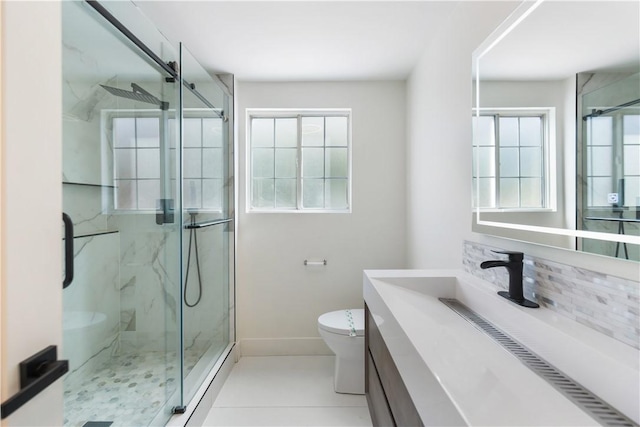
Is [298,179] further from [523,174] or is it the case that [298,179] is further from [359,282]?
[523,174]

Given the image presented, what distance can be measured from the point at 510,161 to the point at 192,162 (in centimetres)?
167

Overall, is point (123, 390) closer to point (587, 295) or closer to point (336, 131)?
point (587, 295)

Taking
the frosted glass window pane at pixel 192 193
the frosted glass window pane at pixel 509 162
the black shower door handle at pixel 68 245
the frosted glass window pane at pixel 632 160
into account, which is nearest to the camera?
the frosted glass window pane at pixel 632 160

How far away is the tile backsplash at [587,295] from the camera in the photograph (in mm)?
772

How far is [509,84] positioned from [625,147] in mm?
571

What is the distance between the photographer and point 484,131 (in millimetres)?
1399

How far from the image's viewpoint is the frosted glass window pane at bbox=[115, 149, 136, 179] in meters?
1.48

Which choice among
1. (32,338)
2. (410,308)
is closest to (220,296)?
(410,308)

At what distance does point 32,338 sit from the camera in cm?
65

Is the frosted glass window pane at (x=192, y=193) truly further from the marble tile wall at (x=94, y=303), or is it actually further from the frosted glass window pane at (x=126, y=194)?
the marble tile wall at (x=94, y=303)

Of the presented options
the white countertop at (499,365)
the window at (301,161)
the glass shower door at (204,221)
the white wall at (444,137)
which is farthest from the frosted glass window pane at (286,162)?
the white countertop at (499,365)

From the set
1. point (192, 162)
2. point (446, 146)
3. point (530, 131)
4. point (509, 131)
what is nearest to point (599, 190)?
point (530, 131)

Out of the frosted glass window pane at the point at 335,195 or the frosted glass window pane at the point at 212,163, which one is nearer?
the frosted glass window pane at the point at 212,163

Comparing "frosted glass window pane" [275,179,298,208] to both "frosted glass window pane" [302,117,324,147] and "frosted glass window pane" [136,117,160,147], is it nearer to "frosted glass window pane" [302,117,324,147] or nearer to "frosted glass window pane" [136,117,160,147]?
"frosted glass window pane" [302,117,324,147]
